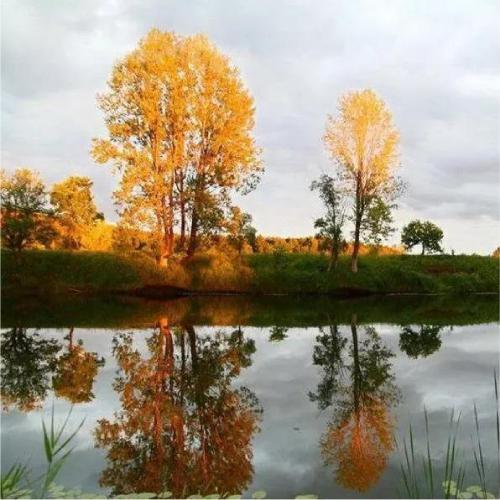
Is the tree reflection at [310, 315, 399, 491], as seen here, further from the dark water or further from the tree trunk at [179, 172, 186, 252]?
the tree trunk at [179, 172, 186, 252]

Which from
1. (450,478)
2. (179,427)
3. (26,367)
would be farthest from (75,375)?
(450,478)

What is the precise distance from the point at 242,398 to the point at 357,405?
5.93ft

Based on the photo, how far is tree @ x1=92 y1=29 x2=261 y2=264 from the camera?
96.0 ft

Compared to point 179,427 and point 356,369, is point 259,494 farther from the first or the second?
point 356,369

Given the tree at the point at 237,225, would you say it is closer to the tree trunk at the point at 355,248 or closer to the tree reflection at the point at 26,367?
the tree trunk at the point at 355,248

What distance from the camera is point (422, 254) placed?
4066 cm

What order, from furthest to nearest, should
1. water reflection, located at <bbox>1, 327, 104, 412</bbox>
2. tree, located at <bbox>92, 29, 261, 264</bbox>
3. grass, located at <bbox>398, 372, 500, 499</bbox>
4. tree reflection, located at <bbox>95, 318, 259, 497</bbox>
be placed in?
tree, located at <bbox>92, 29, 261, 264</bbox> < water reflection, located at <bbox>1, 327, 104, 412</bbox> < tree reflection, located at <bbox>95, 318, 259, 497</bbox> < grass, located at <bbox>398, 372, 500, 499</bbox>

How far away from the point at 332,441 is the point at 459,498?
7.03 feet

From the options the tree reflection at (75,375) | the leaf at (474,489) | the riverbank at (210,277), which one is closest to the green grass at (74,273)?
the riverbank at (210,277)

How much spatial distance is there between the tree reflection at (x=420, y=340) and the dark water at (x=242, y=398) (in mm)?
65

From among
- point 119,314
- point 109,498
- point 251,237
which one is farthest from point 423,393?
point 251,237

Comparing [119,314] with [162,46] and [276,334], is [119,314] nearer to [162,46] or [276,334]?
[276,334]

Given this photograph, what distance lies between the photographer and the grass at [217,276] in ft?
98.2

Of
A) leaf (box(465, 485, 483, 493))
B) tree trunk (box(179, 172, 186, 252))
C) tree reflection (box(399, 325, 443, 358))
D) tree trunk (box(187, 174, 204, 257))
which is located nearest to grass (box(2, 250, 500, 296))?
tree trunk (box(187, 174, 204, 257))
